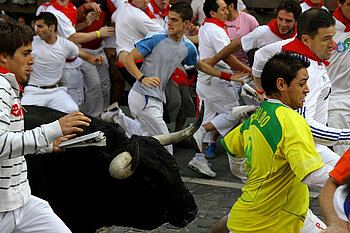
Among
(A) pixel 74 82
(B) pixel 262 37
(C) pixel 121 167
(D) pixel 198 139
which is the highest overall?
(B) pixel 262 37

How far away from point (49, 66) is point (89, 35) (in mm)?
1098

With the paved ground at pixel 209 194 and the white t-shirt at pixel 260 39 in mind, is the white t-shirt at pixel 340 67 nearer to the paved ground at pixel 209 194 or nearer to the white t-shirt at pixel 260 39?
the white t-shirt at pixel 260 39

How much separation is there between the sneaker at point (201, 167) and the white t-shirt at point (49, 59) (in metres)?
2.14

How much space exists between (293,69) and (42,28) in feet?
15.7

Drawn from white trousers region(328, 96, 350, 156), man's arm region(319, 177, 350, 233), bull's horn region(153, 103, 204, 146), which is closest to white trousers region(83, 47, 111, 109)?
white trousers region(328, 96, 350, 156)

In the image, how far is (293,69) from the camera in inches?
140

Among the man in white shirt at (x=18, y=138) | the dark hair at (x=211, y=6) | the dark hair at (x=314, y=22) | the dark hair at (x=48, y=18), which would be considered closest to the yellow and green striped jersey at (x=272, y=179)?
the man in white shirt at (x=18, y=138)

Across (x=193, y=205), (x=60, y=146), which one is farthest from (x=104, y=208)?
(x=60, y=146)

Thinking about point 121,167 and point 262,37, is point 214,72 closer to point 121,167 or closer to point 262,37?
point 262,37

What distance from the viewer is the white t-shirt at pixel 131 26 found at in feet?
23.7

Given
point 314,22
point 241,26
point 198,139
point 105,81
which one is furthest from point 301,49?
point 105,81

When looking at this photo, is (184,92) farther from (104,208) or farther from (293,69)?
(293,69)

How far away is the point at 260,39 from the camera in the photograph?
6.84 metres

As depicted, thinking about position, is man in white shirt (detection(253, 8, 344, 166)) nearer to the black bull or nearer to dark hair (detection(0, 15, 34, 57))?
the black bull
